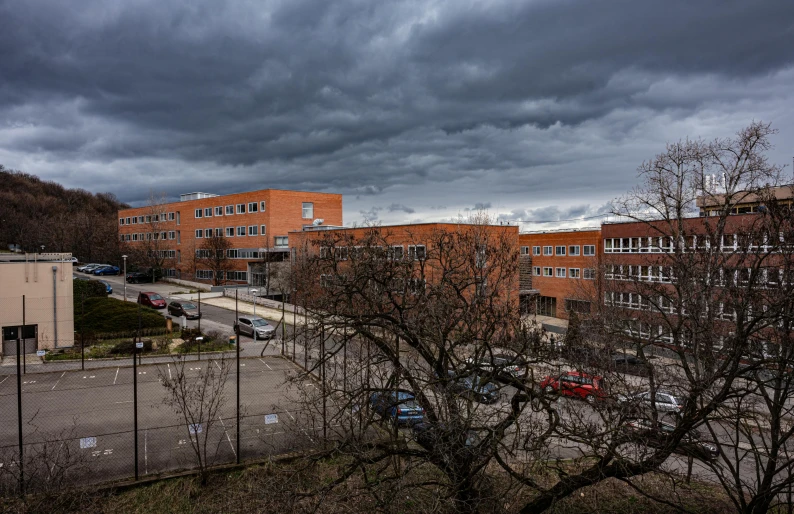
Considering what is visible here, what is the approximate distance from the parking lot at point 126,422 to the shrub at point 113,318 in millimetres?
8768

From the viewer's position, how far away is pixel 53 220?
4065 inches

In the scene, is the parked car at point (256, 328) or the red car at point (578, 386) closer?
the red car at point (578, 386)

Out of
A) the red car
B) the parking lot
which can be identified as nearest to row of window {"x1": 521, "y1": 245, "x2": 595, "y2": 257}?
the parking lot

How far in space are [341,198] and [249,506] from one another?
5283cm

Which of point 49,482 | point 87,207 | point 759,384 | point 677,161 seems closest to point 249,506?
point 49,482

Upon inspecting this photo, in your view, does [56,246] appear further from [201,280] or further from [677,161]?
[677,161]

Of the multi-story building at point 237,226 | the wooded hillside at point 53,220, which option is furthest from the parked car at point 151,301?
the wooded hillside at point 53,220

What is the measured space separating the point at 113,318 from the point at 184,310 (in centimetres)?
642

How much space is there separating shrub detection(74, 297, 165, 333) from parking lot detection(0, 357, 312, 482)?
8768mm

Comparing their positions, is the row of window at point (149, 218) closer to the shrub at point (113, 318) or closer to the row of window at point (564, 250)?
the shrub at point (113, 318)

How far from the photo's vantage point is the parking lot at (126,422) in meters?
12.5

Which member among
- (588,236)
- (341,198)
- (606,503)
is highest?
(341,198)

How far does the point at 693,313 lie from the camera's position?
12352 mm

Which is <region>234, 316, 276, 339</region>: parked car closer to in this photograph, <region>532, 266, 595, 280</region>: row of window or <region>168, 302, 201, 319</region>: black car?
<region>168, 302, 201, 319</region>: black car
